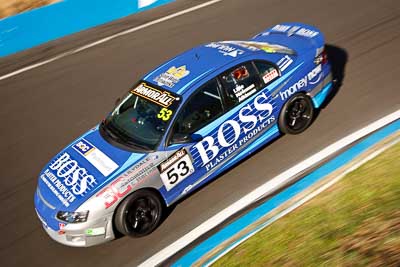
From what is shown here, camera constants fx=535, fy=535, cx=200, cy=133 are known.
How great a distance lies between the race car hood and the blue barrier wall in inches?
228

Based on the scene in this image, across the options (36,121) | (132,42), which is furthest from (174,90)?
(132,42)

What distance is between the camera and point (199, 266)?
621 centimetres

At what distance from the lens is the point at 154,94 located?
727cm

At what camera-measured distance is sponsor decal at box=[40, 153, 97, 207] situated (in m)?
6.49

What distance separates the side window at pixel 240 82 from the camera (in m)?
7.35

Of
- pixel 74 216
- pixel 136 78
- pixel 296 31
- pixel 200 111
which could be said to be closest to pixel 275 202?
pixel 200 111

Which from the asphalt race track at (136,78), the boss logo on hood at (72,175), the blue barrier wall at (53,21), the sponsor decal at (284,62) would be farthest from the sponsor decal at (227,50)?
the blue barrier wall at (53,21)

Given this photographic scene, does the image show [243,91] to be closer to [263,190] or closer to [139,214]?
[263,190]

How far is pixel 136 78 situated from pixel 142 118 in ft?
12.8

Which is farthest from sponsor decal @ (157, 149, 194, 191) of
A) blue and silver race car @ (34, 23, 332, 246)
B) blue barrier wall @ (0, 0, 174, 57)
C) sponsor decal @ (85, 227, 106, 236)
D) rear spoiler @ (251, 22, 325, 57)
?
blue barrier wall @ (0, 0, 174, 57)

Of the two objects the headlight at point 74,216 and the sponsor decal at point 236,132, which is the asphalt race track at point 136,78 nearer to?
the sponsor decal at point 236,132

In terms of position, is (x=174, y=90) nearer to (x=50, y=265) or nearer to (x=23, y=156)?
(x=50, y=265)

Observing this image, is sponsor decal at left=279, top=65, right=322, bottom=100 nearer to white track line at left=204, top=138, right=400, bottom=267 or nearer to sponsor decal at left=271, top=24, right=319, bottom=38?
sponsor decal at left=271, top=24, right=319, bottom=38

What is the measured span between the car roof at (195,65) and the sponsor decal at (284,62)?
115 millimetres
